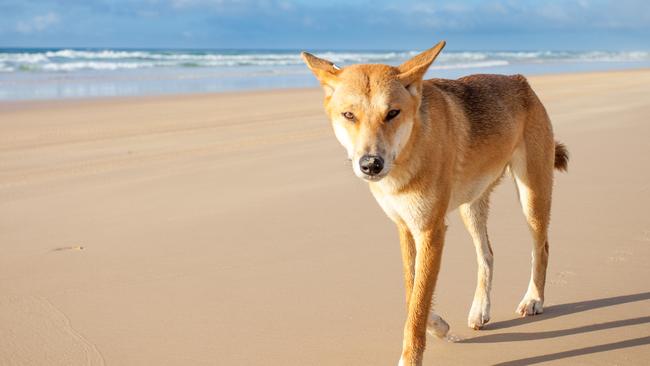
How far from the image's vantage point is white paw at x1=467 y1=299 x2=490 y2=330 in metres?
4.25

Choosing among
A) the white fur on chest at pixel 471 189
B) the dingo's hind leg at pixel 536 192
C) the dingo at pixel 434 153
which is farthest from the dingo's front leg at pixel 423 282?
the dingo's hind leg at pixel 536 192

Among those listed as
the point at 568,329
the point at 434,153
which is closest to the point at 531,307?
the point at 568,329

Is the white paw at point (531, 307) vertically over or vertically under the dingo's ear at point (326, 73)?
under

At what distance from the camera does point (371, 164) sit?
333 cm

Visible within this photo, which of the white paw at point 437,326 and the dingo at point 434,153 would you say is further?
the white paw at point 437,326

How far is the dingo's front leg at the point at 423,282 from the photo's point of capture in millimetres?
3662

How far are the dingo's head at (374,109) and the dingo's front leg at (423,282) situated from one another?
511 millimetres

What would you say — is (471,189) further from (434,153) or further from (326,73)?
(326,73)

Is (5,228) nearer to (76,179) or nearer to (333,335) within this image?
(76,179)

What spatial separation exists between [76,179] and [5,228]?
1959mm

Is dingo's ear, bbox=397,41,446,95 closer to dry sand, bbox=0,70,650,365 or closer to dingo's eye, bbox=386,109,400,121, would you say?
dingo's eye, bbox=386,109,400,121

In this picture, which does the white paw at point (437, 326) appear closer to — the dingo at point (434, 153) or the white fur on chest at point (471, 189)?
the dingo at point (434, 153)

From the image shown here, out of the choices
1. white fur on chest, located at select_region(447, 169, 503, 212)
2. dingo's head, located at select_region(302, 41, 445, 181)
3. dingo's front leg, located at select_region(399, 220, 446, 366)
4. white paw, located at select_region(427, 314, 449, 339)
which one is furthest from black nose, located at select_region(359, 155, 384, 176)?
white paw, located at select_region(427, 314, 449, 339)

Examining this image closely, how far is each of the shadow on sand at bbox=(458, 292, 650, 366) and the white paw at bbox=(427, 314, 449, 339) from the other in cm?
15
